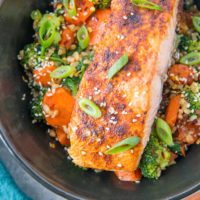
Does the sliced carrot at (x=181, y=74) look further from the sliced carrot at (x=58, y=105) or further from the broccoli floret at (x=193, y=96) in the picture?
the sliced carrot at (x=58, y=105)

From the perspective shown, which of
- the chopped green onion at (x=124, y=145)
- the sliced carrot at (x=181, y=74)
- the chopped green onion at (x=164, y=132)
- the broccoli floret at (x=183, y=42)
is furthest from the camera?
the broccoli floret at (x=183, y=42)

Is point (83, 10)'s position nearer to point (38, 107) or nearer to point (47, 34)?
point (47, 34)

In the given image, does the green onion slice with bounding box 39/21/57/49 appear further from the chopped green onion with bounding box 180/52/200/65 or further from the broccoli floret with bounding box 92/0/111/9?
the chopped green onion with bounding box 180/52/200/65

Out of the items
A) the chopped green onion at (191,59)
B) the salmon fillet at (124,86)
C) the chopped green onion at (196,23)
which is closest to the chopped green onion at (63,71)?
the salmon fillet at (124,86)

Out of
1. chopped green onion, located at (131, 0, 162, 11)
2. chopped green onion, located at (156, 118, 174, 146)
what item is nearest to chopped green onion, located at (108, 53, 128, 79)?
chopped green onion, located at (131, 0, 162, 11)

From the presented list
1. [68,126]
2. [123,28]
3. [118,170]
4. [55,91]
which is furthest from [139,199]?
[123,28]

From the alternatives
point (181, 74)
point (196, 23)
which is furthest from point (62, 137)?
point (196, 23)
